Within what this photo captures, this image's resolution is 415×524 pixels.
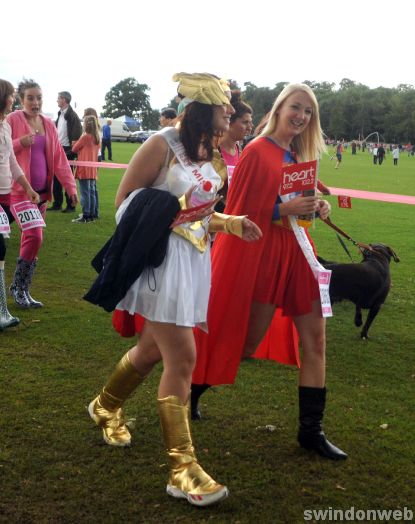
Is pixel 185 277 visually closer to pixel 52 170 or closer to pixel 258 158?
pixel 258 158

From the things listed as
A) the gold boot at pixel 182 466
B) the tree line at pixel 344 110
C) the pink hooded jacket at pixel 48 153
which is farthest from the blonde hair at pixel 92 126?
the tree line at pixel 344 110

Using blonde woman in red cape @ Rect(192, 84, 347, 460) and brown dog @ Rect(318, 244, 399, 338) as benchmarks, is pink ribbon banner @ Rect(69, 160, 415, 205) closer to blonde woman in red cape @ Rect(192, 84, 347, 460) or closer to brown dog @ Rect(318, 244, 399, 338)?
brown dog @ Rect(318, 244, 399, 338)

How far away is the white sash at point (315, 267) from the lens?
12.4 feet

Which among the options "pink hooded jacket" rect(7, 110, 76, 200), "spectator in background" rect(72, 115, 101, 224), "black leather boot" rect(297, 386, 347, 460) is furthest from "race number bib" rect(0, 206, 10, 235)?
"spectator in background" rect(72, 115, 101, 224)

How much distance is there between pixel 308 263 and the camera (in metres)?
3.85

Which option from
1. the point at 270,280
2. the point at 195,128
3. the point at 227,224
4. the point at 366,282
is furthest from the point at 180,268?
the point at 366,282

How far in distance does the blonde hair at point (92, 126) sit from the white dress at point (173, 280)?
9398 mm

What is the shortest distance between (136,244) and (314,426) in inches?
57.5

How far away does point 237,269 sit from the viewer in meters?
3.91

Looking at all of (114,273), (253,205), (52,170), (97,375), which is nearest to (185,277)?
(114,273)

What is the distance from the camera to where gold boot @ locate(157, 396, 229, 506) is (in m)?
3.15

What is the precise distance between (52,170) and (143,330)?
11.5 feet

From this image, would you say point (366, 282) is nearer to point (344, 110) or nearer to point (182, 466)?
point (182, 466)

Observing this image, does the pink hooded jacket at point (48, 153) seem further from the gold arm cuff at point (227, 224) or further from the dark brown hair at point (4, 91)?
the gold arm cuff at point (227, 224)
